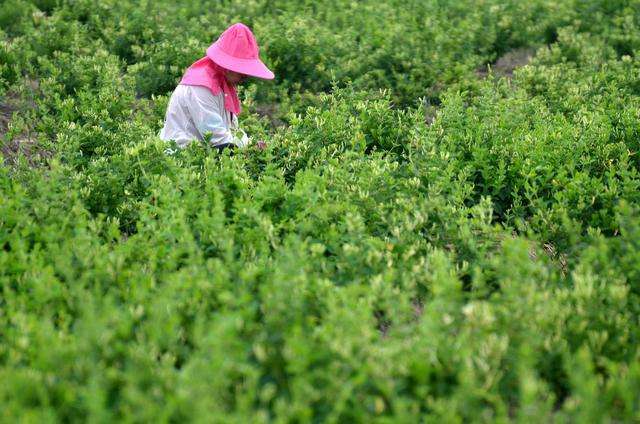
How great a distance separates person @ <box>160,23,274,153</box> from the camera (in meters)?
5.75

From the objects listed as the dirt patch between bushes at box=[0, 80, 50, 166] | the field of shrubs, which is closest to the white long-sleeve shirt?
the field of shrubs

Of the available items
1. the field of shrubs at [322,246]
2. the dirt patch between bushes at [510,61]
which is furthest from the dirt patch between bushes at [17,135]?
the dirt patch between bushes at [510,61]

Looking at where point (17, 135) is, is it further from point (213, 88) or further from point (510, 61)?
point (510, 61)

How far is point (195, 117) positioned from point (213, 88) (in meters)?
0.24

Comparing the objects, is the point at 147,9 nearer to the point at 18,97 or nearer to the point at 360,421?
the point at 18,97

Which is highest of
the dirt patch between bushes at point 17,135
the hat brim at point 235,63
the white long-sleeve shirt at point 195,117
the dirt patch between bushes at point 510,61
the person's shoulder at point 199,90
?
the hat brim at point 235,63

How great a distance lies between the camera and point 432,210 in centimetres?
447

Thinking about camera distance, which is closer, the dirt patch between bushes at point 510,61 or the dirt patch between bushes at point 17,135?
the dirt patch between bushes at point 17,135

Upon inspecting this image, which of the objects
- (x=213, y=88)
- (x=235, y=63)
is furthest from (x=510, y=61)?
(x=213, y=88)

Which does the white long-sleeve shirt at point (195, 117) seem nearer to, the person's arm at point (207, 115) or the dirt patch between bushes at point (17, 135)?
the person's arm at point (207, 115)

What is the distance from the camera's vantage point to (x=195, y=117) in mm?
5777

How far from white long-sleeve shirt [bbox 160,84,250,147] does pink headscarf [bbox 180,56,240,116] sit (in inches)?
1.5

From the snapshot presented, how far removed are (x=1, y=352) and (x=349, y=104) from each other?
3.69m

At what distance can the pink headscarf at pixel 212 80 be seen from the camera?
19.0ft
